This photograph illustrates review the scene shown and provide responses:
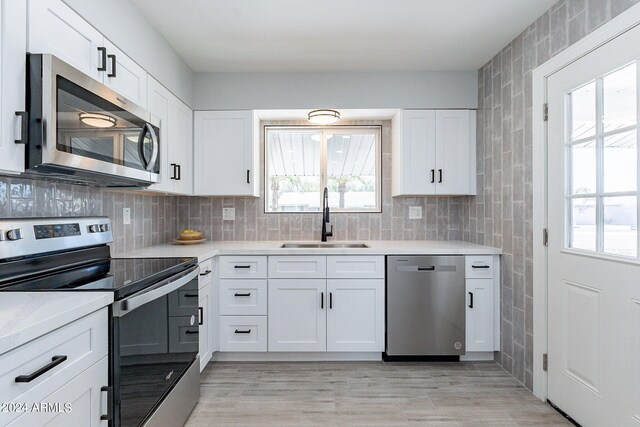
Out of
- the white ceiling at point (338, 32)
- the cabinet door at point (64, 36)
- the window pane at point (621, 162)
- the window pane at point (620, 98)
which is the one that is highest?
the white ceiling at point (338, 32)

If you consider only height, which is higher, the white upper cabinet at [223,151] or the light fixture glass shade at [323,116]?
the light fixture glass shade at [323,116]

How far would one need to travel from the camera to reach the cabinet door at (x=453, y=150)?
3057 mm

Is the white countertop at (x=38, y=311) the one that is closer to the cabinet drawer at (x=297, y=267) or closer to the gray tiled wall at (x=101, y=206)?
the gray tiled wall at (x=101, y=206)

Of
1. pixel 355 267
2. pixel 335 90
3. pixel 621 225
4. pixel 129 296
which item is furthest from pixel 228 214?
pixel 621 225

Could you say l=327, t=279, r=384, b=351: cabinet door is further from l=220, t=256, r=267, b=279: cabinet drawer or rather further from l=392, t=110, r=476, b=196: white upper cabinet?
l=392, t=110, r=476, b=196: white upper cabinet

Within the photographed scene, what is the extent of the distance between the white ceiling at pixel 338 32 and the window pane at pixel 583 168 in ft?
2.89

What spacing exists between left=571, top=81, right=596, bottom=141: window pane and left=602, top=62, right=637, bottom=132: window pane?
7 centimetres

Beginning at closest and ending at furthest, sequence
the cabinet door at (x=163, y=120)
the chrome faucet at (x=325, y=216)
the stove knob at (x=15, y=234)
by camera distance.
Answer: the stove knob at (x=15, y=234) → the cabinet door at (x=163, y=120) → the chrome faucet at (x=325, y=216)

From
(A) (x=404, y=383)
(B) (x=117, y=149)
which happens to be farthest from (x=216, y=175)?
(A) (x=404, y=383)

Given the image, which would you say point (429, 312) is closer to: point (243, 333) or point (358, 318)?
point (358, 318)

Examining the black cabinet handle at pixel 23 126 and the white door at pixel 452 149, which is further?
the white door at pixel 452 149

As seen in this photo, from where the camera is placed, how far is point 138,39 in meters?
2.09

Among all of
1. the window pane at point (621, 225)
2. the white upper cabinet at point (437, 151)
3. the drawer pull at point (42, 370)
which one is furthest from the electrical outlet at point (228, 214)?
the window pane at point (621, 225)

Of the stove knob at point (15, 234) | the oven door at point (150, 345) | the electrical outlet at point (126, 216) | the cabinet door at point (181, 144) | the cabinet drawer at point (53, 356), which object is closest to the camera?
the cabinet drawer at point (53, 356)
